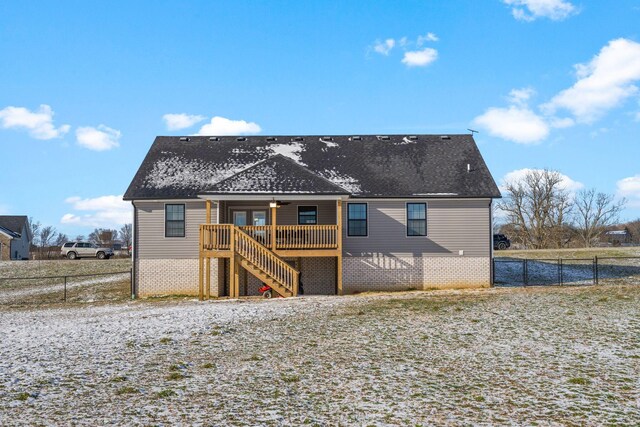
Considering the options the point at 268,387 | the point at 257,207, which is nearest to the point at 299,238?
the point at 257,207

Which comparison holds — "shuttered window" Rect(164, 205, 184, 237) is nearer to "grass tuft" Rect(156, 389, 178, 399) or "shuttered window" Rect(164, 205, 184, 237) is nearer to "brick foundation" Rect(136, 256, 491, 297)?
"brick foundation" Rect(136, 256, 491, 297)

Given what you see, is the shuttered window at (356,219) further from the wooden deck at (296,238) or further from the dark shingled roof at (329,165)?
the wooden deck at (296,238)

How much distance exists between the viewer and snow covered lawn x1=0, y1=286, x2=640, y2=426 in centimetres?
718

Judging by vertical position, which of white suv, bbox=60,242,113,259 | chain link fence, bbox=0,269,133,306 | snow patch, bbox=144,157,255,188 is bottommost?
chain link fence, bbox=0,269,133,306

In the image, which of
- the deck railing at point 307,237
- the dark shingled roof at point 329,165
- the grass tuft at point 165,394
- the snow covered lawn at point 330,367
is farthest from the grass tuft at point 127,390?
the dark shingled roof at point 329,165

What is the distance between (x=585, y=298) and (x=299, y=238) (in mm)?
10310

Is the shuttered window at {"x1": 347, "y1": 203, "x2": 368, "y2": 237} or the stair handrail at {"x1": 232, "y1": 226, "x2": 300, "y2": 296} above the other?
the shuttered window at {"x1": 347, "y1": 203, "x2": 368, "y2": 237}

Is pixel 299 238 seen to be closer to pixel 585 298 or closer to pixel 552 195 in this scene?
pixel 585 298

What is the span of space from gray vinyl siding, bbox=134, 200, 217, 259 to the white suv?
2436 centimetres

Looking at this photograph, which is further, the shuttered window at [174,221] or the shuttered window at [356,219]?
the shuttered window at [174,221]

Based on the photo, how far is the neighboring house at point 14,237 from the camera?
55.3 metres

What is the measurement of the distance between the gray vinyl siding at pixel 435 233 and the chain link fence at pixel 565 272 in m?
3.31

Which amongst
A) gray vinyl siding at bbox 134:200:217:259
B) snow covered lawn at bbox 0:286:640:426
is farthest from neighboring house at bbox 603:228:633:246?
snow covered lawn at bbox 0:286:640:426

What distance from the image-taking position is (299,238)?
2172 centimetres
